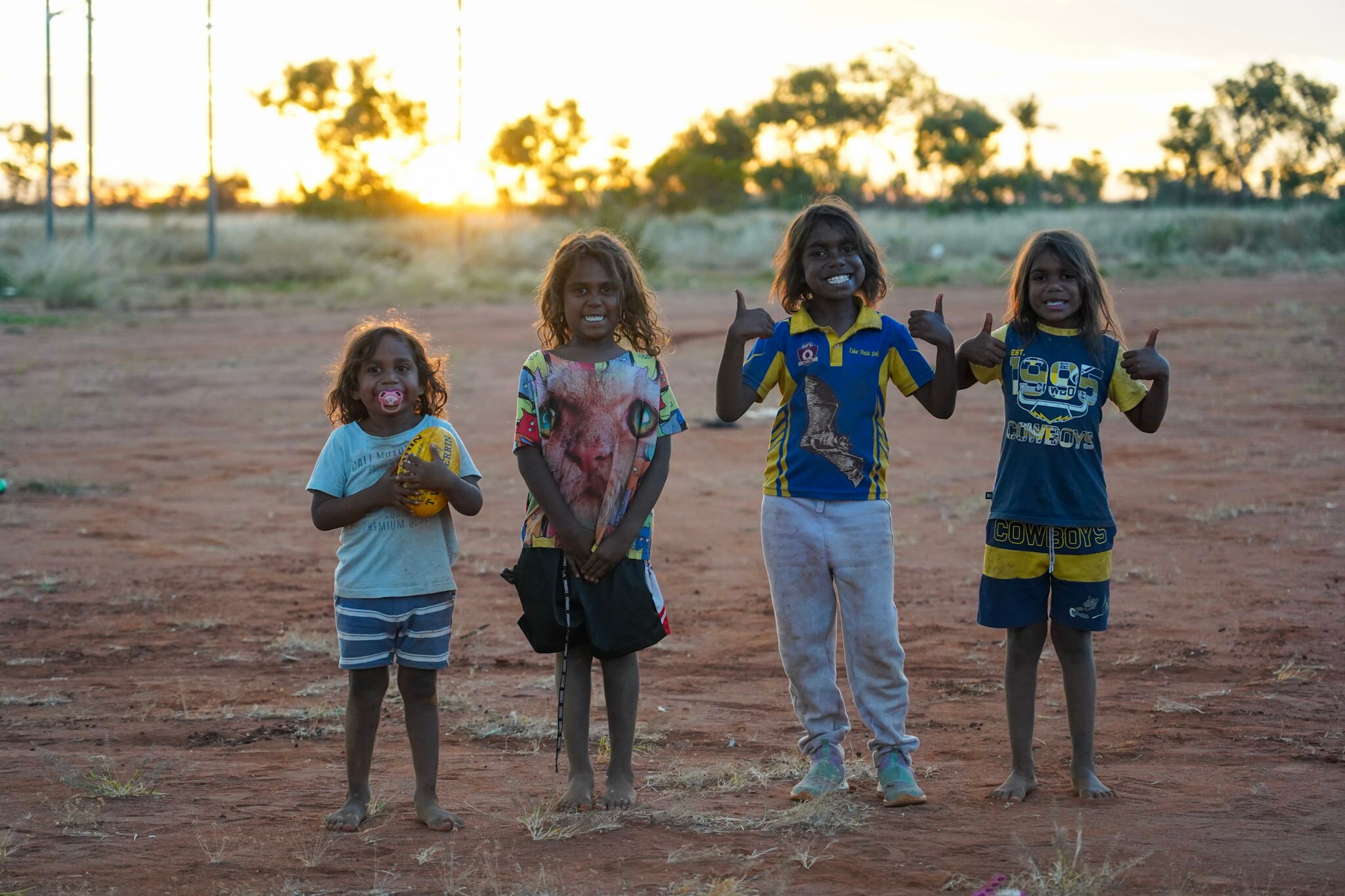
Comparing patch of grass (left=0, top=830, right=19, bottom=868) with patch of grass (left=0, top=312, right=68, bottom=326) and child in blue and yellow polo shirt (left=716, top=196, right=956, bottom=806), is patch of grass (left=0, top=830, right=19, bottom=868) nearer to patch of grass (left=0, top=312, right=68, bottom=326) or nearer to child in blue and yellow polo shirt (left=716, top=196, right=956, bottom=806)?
child in blue and yellow polo shirt (left=716, top=196, right=956, bottom=806)

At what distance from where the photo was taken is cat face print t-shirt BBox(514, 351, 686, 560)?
3.76m

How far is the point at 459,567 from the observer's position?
787 cm

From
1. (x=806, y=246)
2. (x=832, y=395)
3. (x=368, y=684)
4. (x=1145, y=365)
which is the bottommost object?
(x=368, y=684)

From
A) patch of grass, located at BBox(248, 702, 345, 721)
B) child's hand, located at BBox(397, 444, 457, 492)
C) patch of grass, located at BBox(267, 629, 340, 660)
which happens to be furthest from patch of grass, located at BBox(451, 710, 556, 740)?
child's hand, located at BBox(397, 444, 457, 492)

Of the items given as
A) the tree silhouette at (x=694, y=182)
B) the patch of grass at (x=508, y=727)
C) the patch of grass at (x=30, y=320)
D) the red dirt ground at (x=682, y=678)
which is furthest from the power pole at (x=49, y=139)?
the patch of grass at (x=508, y=727)

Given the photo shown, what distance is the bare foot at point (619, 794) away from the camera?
12.5 ft

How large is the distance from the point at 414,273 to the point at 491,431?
19.0 meters

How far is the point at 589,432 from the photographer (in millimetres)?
3771

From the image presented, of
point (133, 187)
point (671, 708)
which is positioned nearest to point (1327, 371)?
point (671, 708)

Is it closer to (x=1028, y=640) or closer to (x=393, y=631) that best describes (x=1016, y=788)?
(x=1028, y=640)

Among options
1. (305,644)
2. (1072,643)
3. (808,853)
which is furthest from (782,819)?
(305,644)

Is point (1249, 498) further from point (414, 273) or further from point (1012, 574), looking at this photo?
point (414, 273)

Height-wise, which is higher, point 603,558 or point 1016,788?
point 603,558

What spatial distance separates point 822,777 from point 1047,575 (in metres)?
0.90
